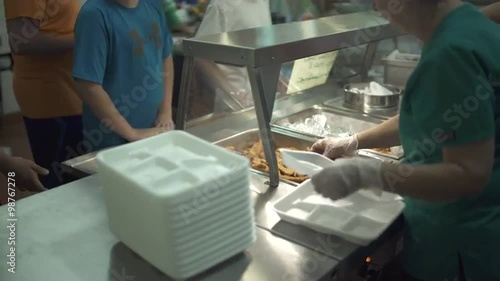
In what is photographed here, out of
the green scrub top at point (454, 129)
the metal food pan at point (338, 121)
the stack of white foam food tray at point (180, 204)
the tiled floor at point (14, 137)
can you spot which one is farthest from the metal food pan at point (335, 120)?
the tiled floor at point (14, 137)

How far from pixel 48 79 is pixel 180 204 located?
52.3 inches

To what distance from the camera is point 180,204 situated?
2.58 ft

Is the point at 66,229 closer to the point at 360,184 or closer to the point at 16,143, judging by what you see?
the point at 360,184

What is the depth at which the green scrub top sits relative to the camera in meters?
0.85

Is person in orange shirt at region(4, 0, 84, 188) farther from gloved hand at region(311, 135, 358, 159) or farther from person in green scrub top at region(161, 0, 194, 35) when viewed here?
gloved hand at region(311, 135, 358, 159)

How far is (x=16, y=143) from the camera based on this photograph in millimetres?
3787

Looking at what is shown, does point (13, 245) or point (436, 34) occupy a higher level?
point (436, 34)

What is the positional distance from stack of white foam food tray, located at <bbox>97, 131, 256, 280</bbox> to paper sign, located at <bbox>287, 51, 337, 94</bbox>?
3.34ft

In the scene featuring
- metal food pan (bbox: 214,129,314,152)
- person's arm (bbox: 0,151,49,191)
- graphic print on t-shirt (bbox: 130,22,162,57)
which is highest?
graphic print on t-shirt (bbox: 130,22,162,57)

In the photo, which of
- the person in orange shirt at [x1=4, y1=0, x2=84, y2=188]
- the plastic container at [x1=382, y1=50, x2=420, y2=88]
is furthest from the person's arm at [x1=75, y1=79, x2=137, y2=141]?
the plastic container at [x1=382, y1=50, x2=420, y2=88]

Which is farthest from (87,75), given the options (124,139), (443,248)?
(443,248)

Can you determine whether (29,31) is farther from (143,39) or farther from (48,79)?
(143,39)

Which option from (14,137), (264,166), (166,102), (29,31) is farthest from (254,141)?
(14,137)

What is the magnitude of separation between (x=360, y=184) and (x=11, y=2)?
143 cm
